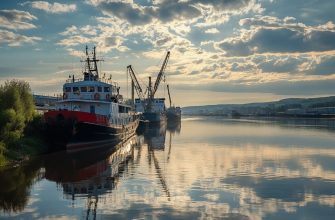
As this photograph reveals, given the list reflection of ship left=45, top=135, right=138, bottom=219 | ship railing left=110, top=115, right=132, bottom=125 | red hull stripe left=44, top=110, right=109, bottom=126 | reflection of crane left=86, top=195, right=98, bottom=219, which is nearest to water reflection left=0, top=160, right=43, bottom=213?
reflection of ship left=45, top=135, right=138, bottom=219

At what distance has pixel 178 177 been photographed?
30.9 metres

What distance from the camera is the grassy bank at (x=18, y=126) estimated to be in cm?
3653

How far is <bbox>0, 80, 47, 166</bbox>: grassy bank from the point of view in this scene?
36531 mm

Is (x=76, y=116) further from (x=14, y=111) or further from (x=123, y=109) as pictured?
(x=123, y=109)

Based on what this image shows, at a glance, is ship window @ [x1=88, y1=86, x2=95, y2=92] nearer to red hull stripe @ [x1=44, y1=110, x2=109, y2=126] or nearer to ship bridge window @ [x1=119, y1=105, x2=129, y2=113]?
ship bridge window @ [x1=119, y1=105, x2=129, y2=113]

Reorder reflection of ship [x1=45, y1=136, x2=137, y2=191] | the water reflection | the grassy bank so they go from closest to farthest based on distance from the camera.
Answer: the water reflection → reflection of ship [x1=45, y1=136, x2=137, y2=191] → the grassy bank

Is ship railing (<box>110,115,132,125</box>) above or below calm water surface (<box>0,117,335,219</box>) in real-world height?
above

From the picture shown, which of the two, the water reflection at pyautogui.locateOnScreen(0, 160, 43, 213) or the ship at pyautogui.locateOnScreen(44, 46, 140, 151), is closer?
the water reflection at pyautogui.locateOnScreen(0, 160, 43, 213)

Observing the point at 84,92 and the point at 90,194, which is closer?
the point at 90,194

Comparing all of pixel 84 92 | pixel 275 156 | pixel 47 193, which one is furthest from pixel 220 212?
pixel 84 92

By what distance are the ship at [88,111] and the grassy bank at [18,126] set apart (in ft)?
6.26

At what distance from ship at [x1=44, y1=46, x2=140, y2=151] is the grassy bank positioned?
75.1 inches

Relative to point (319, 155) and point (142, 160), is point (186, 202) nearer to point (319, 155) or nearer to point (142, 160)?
point (142, 160)

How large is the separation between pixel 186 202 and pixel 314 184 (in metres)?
10.1
